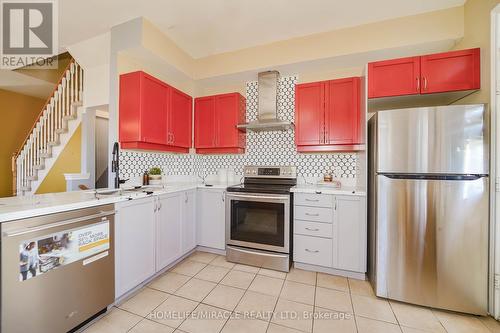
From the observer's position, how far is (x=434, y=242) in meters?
1.82

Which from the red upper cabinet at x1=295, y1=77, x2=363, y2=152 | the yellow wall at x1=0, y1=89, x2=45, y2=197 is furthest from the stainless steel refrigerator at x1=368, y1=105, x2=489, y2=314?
the yellow wall at x1=0, y1=89, x2=45, y2=197

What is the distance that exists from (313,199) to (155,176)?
2053 millimetres

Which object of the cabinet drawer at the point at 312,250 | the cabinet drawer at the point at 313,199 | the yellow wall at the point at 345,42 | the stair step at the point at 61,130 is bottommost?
the cabinet drawer at the point at 312,250

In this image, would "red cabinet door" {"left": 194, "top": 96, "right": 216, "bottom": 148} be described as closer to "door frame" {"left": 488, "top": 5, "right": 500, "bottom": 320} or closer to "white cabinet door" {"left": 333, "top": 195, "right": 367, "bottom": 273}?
"white cabinet door" {"left": 333, "top": 195, "right": 367, "bottom": 273}

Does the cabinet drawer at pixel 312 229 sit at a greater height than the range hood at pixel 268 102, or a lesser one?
lesser

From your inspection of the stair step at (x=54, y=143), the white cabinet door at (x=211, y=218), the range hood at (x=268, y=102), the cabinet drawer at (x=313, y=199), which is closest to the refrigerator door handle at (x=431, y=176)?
the cabinet drawer at (x=313, y=199)

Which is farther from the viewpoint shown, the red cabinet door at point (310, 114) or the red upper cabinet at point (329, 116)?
the red cabinet door at point (310, 114)

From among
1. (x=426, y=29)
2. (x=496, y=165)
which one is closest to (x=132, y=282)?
(x=496, y=165)

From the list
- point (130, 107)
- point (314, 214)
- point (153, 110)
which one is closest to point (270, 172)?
point (314, 214)

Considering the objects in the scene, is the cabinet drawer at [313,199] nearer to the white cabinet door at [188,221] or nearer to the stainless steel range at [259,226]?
the stainless steel range at [259,226]

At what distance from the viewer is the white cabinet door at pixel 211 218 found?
2.88 meters

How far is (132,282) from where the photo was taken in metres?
1.97

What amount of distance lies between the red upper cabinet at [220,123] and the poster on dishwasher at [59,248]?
1.92 m

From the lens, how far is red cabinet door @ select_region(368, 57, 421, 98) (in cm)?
214
